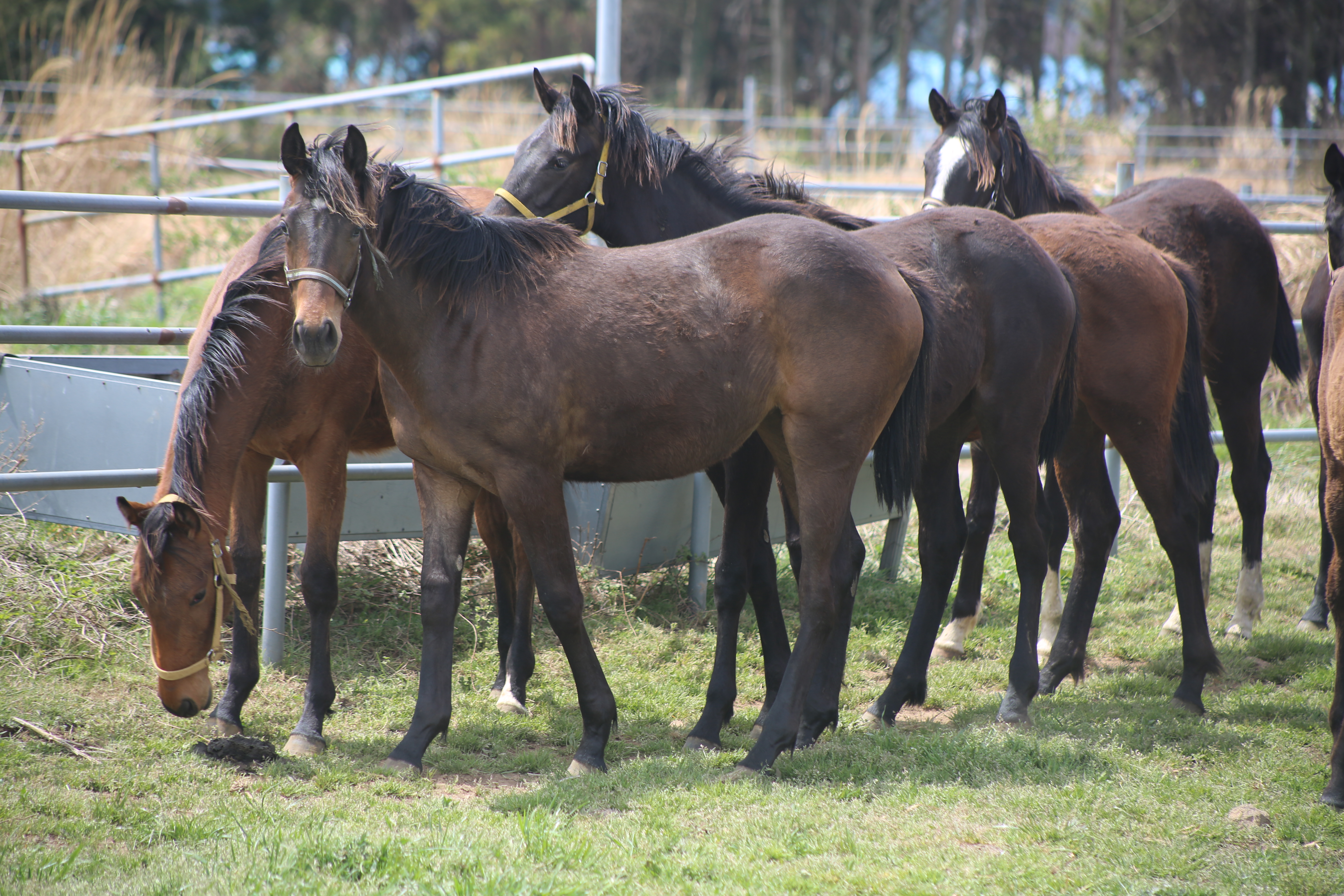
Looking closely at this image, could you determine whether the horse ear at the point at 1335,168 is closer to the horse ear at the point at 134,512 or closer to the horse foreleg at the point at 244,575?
the horse foreleg at the point at 244,575

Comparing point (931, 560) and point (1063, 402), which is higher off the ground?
point (1063, 402)

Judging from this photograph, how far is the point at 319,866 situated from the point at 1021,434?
2.94 meters

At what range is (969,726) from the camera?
13.2 ft

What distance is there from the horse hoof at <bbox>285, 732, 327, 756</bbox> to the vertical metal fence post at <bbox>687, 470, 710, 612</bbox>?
7.64 feet

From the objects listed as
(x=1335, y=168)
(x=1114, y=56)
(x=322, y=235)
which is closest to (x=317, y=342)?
(x=322, y=235)

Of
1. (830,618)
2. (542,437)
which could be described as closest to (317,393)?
(542,437)

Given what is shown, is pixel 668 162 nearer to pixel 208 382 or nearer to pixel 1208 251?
pixel 208 382

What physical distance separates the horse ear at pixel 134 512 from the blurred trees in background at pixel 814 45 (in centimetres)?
1696

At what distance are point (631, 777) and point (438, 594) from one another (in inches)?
36.3

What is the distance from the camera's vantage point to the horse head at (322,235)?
3.08 meters

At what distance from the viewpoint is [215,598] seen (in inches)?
136

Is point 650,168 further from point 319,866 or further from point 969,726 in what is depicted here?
point 319,866

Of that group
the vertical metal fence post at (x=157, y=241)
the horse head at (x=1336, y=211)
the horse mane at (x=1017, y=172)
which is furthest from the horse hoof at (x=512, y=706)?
the vertical metal fence post at (x=157, y=241)

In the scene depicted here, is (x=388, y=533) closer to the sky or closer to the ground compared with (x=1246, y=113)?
closer to the ground
